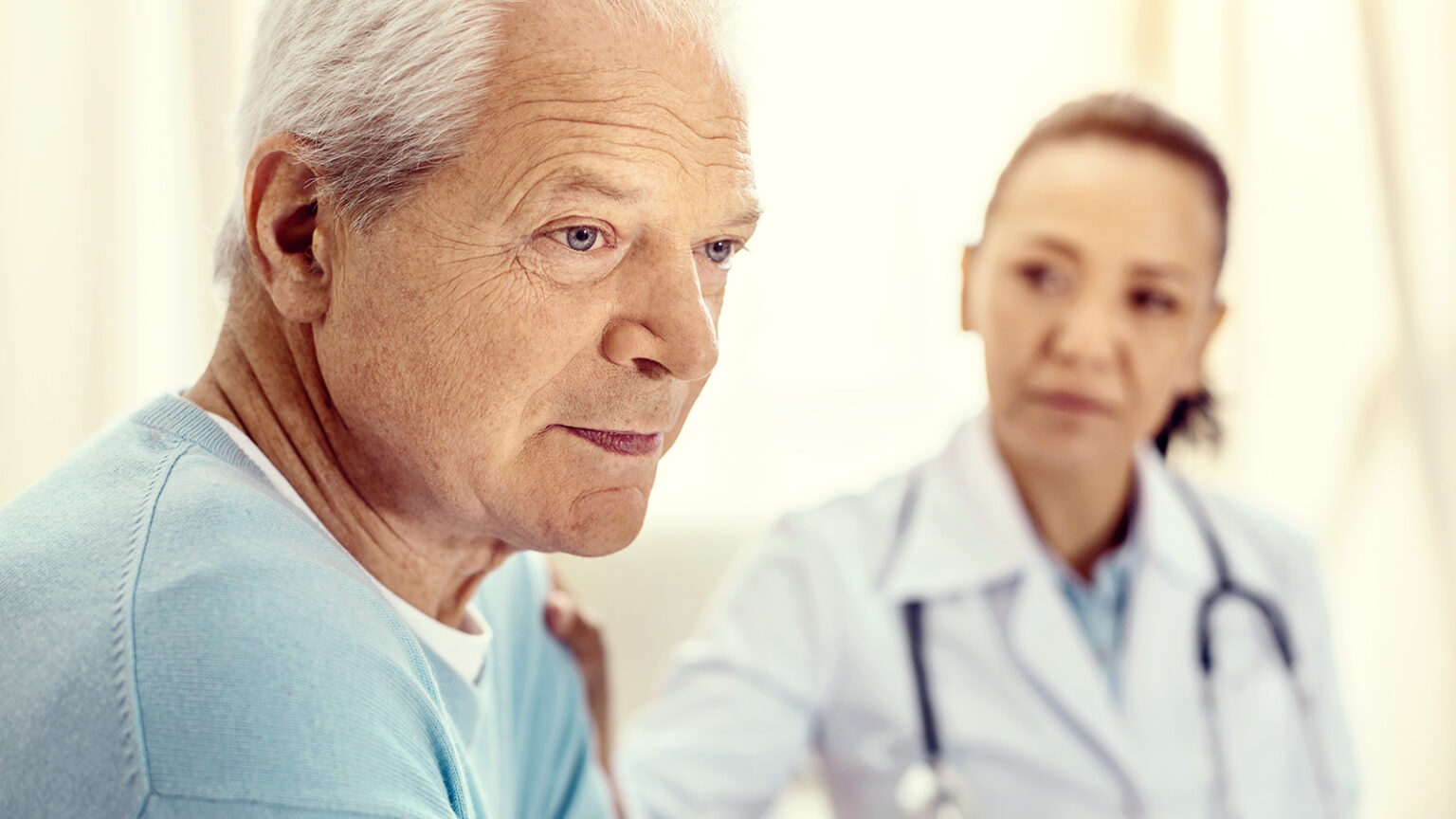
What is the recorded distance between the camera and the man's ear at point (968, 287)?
142 centimetres

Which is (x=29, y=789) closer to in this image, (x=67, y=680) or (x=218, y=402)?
(x=67, y=680)

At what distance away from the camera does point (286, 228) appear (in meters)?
0.61

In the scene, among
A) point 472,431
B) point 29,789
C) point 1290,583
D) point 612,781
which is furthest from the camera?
point 1290,583

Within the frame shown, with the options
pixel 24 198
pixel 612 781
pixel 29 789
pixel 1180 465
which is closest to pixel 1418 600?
pixel 1180 465

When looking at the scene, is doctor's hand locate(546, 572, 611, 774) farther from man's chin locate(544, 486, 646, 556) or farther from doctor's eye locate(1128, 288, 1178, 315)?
doctor's eye locate(1128, 288, 1178, 315)

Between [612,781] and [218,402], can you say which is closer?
[218,402]

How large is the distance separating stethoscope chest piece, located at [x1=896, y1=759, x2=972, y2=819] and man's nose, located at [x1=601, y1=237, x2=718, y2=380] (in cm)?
82

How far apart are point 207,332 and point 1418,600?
2211 mm

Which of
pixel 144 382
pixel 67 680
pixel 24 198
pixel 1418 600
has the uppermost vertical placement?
pixel 24 198

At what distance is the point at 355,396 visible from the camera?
2.00 feet

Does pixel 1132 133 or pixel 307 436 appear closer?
pixel 307 436

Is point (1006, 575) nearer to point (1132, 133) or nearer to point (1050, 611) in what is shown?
point (1050, 611)

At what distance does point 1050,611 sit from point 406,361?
92 cm

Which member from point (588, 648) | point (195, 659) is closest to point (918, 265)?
point (588, 648)
